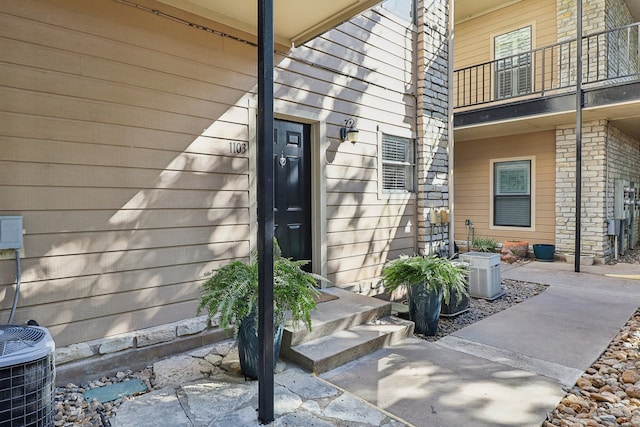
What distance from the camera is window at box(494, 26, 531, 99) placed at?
27.5 ft

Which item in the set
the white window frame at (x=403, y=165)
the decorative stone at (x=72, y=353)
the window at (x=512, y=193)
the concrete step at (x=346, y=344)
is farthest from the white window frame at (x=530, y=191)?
the decorative stone at (x=72, y=353)

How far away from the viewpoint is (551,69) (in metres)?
7.72

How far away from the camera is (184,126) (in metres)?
3.13

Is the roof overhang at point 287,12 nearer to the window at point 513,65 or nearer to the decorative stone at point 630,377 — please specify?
the decorative stone at point 630,377

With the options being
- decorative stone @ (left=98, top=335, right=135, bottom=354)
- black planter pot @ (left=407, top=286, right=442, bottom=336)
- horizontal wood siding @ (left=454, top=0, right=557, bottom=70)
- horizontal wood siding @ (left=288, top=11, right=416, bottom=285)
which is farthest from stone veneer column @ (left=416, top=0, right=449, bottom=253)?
decorative stone @ (left=98, top=335, right=135, bottom=354)

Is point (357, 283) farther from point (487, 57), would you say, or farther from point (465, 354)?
point (487, 57)

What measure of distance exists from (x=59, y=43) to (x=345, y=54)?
9.64 ft

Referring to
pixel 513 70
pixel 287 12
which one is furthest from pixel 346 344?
pixel 513 70

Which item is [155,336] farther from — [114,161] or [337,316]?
[337,316]

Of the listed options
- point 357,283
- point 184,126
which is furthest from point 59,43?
point 357,283

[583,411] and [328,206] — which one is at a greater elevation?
[328,206]

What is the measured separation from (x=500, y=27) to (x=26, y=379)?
1041 cm

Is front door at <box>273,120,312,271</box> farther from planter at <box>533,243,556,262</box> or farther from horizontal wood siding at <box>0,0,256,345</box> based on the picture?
planter at <box>533,243,556,262</box>

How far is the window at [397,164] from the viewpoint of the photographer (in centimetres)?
509
